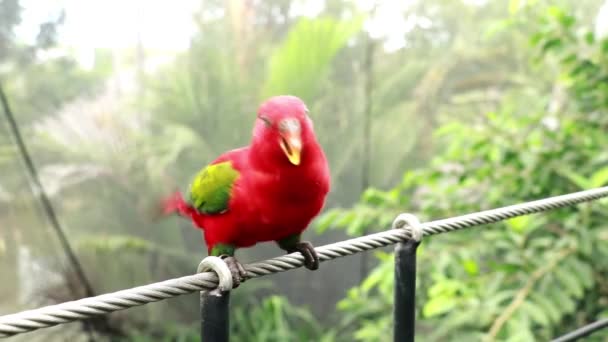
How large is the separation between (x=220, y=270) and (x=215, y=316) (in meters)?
0.04

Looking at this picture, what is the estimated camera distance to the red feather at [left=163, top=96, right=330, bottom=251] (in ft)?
2.01

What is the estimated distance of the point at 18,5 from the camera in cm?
156

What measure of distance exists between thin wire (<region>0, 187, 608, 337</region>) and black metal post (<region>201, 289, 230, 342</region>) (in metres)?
0.01

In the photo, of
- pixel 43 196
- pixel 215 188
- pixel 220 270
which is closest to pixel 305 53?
pixel 43 196

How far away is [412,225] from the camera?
26.4 inches

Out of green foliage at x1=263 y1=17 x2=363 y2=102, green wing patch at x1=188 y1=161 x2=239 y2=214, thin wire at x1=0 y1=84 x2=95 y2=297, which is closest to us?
green wing patch at x1=188 y1=161 x2=239 y2=214

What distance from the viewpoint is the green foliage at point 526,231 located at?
121cm

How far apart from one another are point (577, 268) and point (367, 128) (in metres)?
1.27

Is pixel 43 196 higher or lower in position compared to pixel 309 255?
higher

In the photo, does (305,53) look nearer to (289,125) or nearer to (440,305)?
(440,305)

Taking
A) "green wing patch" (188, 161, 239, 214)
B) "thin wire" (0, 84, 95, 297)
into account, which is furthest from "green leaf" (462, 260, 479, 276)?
"thin wire" (0, 84, 95, 297)

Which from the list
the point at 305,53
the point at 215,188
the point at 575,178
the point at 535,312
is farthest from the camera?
the point at 305,53

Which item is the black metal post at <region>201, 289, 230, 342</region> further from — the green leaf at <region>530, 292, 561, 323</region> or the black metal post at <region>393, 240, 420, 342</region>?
the green leaf at <region>530, 292, 561, 323</region>

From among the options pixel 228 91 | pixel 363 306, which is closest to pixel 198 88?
pixel 228 91
